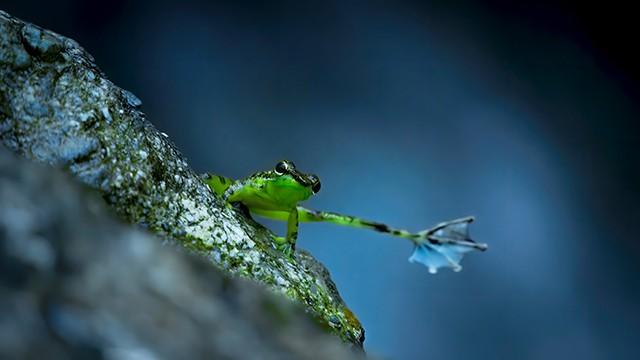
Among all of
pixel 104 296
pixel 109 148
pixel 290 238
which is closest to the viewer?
pixel 104 296

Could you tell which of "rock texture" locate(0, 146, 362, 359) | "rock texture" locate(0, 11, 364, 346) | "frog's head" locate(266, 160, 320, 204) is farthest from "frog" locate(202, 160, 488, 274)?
"rock texture" locate(0, 146, 362, 359)

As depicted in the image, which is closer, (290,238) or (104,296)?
(104,296)

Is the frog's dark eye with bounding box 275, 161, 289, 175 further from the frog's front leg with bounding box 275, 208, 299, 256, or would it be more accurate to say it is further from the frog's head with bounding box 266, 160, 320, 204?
the frog's front leg with bounding box 275, 208, 299, 256

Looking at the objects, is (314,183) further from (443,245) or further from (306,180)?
(443,245)

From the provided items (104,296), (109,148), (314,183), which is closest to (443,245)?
(314,183)

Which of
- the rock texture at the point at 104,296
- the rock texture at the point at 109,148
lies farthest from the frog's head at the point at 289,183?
the rock texture at the point at 104,296

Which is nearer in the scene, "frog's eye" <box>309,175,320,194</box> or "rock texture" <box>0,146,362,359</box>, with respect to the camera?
"rock texture" <box>0,146,362,359</box>

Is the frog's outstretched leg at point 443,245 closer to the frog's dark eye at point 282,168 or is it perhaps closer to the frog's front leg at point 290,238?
the frog's front leg at point 290,238
